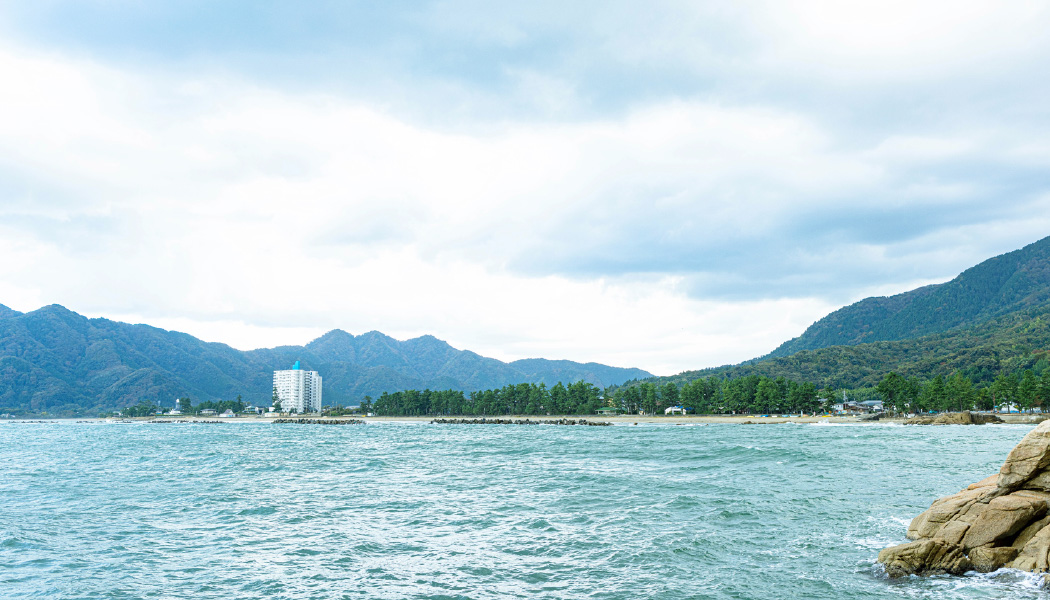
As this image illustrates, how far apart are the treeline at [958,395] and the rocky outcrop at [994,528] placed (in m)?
152

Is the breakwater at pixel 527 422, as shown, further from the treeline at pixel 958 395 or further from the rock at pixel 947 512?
the rock at pixel 947 512

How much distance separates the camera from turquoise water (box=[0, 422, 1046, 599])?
53.9ft

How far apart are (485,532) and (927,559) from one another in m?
14.1

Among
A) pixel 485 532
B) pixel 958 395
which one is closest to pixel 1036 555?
pixel 485 532

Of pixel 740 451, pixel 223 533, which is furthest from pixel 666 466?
pixel 223 533

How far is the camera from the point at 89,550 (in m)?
20.9

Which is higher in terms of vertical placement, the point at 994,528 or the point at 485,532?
the point at 994,528

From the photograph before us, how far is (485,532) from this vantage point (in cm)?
2292

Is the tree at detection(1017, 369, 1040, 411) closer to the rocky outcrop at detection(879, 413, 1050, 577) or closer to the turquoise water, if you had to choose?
the turquoise water

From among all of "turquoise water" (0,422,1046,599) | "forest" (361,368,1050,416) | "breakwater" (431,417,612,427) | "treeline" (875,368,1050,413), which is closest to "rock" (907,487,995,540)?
"turquoise water" (0,422,1046,599)

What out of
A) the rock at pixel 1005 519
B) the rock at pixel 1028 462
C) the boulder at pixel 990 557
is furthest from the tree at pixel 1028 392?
the boulder at pixel 990 557

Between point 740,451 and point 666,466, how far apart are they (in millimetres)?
14447

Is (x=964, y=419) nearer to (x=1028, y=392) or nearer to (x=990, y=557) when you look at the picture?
(x=1028, y=392)

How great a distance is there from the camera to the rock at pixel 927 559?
16.7 metres
